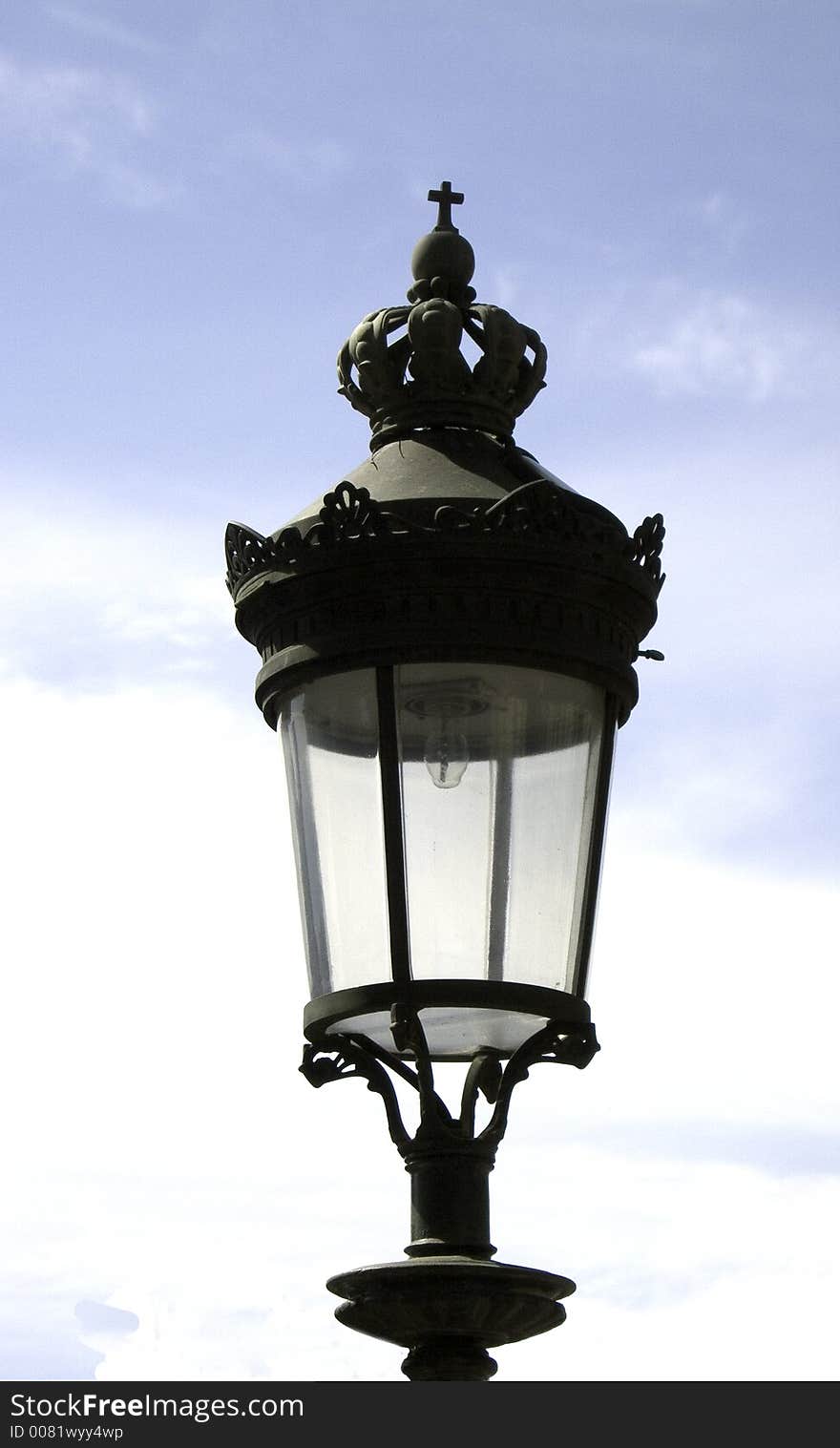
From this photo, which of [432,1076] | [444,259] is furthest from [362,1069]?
[444,259]

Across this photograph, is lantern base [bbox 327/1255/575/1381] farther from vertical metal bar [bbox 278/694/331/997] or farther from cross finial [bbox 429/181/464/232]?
cross finial [bbox 429/181/464/232]

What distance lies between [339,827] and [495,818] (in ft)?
1.30

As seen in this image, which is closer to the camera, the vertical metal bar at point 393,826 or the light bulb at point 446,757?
the vertical metal bar at point 393,826

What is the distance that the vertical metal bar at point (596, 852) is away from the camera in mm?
6535

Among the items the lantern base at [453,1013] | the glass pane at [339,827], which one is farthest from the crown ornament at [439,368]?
the lantern base at [453,1013]

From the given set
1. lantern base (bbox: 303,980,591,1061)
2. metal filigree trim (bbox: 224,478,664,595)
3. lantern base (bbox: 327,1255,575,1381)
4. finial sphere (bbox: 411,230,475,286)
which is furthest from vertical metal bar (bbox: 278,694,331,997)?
finial sphere (bbox: 411,230,475,286)

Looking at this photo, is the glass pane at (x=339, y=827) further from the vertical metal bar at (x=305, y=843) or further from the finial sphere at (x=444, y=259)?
the finial sphere at (x=444, y=259)

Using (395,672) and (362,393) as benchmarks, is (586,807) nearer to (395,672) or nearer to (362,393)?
(395,672)

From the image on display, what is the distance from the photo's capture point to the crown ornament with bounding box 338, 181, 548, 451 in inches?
281

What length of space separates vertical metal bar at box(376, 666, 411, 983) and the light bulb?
101 mm

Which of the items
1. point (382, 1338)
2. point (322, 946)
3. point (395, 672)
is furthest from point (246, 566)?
point (382, 1338)

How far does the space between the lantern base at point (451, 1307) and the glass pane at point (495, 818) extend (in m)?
0.74

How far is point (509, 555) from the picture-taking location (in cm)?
650

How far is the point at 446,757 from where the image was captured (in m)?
6.54
